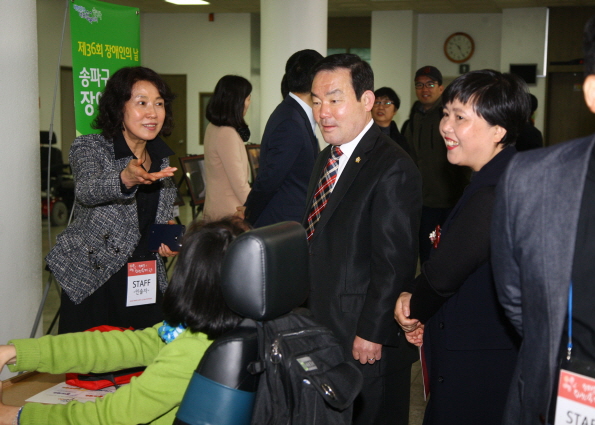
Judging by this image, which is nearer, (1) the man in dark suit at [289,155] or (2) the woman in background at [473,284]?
(2) the woman in background at [473,284]

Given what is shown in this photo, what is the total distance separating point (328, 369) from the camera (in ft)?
4.11

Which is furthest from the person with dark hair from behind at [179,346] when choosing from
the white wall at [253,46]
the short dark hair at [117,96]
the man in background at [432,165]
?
the white wall at [253,46]

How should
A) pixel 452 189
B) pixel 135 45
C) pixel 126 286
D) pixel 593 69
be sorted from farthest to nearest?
pixel 452 189, pixel 135 45, pixel 126 286, pixel 593 69

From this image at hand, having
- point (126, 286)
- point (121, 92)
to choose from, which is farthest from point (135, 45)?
point (126, 286)

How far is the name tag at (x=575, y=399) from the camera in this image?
3.76 feet

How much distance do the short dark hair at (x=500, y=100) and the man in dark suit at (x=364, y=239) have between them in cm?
31

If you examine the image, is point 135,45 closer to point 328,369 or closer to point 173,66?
point 328,369

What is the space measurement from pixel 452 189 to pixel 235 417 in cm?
403

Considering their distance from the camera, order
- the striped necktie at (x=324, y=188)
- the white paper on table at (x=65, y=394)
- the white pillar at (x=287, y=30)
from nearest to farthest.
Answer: the white paper on table at (x=65, y=394) → the striped necktie at (x=324, y=188) → the white pillar at (x=287, y=30)

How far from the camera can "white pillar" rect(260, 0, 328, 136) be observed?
6.12 m

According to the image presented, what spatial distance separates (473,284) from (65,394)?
118 cm

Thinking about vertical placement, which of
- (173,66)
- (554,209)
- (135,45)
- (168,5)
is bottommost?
(554,209)

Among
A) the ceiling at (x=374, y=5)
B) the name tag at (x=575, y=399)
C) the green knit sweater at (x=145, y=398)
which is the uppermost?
the ceiling at (x=374, y=5)

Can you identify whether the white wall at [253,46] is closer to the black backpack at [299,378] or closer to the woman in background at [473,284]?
the woman in background at [473,284]
